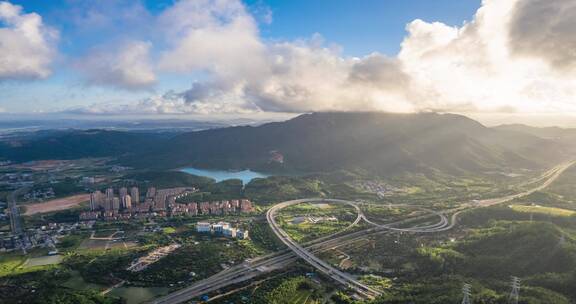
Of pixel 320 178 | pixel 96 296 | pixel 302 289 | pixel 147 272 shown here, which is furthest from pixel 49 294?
pixel 320 178

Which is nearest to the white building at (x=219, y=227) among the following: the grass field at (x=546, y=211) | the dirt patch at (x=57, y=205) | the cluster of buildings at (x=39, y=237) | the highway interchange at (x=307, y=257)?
the highway interchange at (x=307, y=257)

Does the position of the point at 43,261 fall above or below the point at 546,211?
below

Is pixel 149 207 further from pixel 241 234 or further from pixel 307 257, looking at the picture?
pixel 307 257

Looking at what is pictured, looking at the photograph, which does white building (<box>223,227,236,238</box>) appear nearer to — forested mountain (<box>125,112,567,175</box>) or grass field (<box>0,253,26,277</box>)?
grass field (<box>0,253,26,277</box>)

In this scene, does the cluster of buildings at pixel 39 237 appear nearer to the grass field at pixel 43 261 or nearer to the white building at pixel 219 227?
the grass field at pixel 43 261

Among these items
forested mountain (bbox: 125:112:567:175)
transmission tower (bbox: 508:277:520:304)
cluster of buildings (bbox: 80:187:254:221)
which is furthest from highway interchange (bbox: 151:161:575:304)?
forested mountain (bbox: 125:112:567:175)

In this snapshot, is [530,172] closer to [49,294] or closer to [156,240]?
[156,240]

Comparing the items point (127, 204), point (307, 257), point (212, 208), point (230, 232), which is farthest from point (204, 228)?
point (127, 204)
